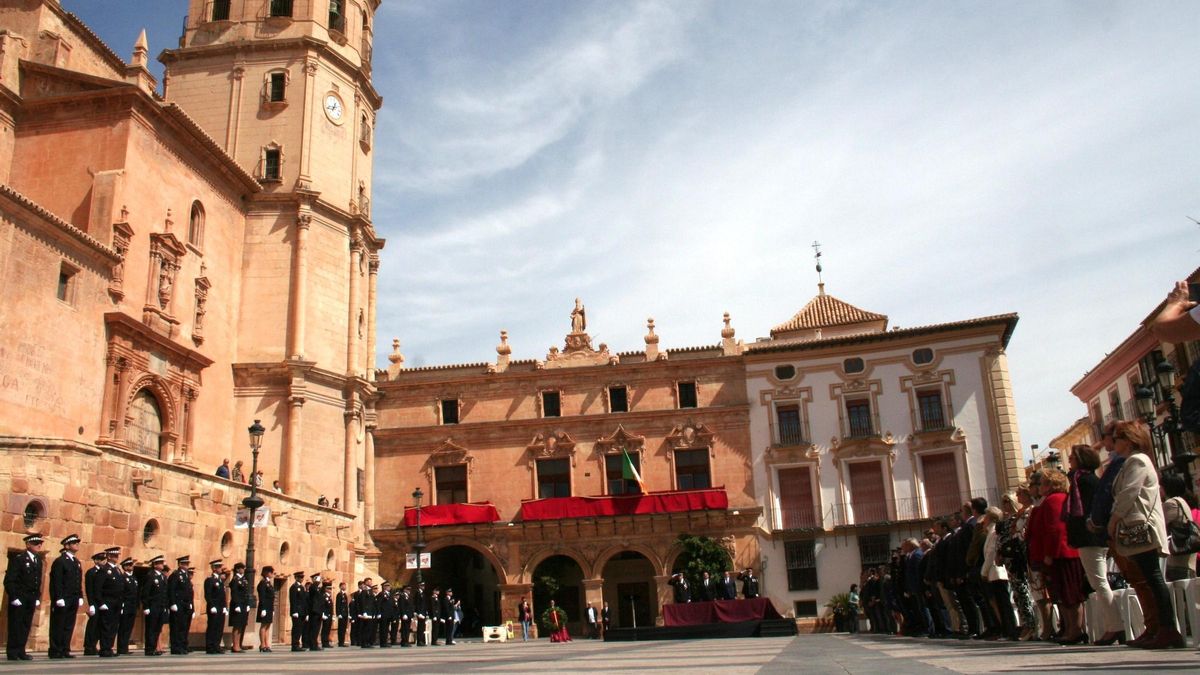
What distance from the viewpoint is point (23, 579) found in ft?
38.9

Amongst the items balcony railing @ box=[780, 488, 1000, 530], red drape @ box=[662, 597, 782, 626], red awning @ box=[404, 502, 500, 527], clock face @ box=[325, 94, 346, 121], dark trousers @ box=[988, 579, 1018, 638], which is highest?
clock face @ box=[325, 94, 346, 121]

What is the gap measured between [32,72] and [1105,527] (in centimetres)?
2610

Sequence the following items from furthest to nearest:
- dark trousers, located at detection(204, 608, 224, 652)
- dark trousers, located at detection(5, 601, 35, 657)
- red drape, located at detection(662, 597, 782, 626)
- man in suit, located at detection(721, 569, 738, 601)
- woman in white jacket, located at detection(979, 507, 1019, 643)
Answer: man in suit, located at detection(721, 569, 738, 601), red drape, located at detection(662, 597, 782, 626), dark trousers, located at detection(204, 608, 224, 652), dark trousers, located at detection(5, 601, 35, 657), woman in white jacket, located at detection(979, 507, 1019, 643)

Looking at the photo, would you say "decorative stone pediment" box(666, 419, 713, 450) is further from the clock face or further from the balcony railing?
the clock face

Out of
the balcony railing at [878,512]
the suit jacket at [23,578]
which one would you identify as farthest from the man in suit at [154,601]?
the balcony railing at [878,512]

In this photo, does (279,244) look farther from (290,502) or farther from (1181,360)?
(1181,360)

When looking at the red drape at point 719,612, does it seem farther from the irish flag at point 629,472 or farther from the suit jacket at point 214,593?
the irish flag at point 629,472

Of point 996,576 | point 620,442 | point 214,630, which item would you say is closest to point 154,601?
point 214,630

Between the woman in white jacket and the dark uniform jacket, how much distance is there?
11.1 meters

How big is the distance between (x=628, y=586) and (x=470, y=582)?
22.9 ft

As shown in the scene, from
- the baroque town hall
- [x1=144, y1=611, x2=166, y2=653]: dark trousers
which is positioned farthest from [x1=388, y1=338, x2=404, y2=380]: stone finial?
[x1=144, y1=611, x2=166, y2=653]: dark trousers

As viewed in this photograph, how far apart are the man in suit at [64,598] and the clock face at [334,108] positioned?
Result: 21149mm

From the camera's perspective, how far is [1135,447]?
657cm

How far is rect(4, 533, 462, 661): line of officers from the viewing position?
1192 centimetres
